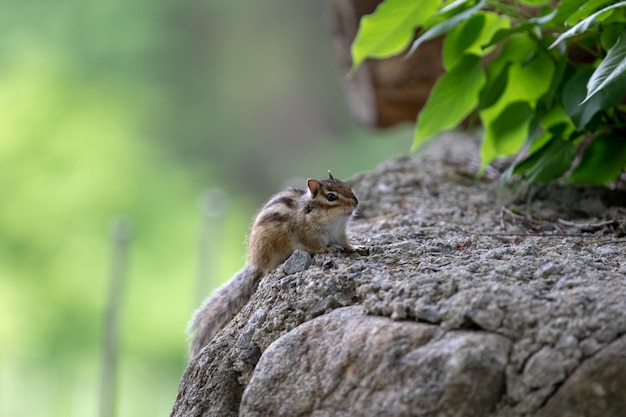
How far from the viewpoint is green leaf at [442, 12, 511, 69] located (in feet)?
6.95

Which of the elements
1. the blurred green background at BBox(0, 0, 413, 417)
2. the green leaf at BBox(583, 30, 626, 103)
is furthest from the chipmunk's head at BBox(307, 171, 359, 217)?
the blurred green background at BBox(0, 0, 413, 417)

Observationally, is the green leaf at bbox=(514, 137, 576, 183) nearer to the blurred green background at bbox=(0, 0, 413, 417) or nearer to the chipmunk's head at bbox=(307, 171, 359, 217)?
the chipmunk's head at bbox=(307, 171, 359, 217)

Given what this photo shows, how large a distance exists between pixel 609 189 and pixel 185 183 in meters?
6.76

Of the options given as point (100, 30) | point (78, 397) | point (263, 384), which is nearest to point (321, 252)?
point (263, 384)

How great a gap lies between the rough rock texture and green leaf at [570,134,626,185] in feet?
1.01

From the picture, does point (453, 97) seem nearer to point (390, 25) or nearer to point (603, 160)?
point (390, 25)

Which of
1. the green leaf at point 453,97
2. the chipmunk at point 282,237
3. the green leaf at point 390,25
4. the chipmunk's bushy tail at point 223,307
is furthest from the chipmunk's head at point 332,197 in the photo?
the green leaf at point 390,25

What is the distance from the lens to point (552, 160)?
2072mm

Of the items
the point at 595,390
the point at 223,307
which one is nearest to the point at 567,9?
the point at 223,307

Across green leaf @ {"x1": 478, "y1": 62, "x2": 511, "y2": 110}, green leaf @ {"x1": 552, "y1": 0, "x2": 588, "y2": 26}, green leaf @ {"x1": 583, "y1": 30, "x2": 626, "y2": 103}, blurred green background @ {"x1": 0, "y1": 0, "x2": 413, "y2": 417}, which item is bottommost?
green leaf @ {"x1": 583, "y1": 30, "x2": 626, "y2": 103}

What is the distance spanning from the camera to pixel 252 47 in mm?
9938

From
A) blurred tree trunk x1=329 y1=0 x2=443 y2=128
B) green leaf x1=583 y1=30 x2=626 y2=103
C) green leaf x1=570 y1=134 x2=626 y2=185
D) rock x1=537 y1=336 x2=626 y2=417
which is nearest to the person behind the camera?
rock x1=537 y1=336 x2=626 y2=417

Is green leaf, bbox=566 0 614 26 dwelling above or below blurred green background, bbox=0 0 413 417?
below

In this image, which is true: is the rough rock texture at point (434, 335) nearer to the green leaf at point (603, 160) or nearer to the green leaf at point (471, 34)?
the green leaf at point (603, 160)
